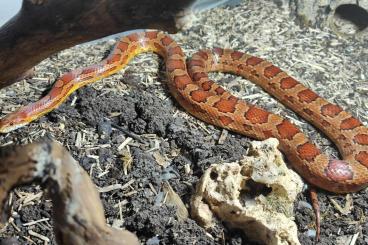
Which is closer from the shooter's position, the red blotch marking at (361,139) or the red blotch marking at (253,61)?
the red blotch marking at (361,139)

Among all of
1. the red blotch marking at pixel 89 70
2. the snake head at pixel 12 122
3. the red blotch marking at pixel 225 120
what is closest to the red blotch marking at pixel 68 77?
the red blotch marking at pixel 89 70

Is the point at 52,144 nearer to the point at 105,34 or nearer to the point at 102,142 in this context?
the point at 105,34

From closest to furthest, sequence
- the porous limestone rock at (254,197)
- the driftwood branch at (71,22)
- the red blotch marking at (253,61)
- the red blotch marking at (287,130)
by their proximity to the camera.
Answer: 1. the driftwood branch at (71,22)
2. the porous limestone rock at (254,197)
3. the red blotch marking at (287,130)
4. the red blotch marking at (253,61)

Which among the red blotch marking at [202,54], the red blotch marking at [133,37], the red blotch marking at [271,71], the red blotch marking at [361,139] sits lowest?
the red blotch marking at [361,139]

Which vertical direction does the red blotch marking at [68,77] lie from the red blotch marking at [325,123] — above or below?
above

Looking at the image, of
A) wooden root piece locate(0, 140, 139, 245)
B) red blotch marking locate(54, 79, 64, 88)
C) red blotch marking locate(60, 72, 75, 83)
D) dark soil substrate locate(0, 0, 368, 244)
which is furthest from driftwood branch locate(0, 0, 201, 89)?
red blotch marking locate(60, 72, 75, 83)

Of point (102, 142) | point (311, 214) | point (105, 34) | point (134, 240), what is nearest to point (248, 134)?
point (311, 214)

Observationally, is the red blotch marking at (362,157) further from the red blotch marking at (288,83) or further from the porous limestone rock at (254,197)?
the red blotch marking at (288,83)

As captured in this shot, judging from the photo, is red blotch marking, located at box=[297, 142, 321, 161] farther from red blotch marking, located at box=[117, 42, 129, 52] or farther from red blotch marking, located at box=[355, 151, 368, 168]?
red blotch marking, located at box=[117, 42, 129, 52]
